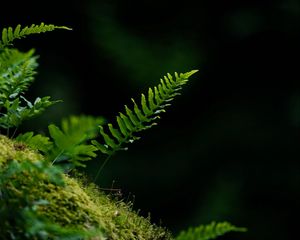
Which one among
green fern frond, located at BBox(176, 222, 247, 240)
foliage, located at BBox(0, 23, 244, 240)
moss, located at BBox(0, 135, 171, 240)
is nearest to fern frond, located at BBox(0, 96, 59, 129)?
foliage, located at BBox(0, 23, 244, 240)

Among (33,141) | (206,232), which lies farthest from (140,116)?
(206,232)

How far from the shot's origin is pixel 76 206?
179cm

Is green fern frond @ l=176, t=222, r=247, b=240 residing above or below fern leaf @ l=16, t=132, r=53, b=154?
below

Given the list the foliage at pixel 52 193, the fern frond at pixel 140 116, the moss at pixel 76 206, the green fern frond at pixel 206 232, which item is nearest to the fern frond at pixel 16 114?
the foliage at pixel 52 193

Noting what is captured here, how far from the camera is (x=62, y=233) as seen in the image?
57.9 inches

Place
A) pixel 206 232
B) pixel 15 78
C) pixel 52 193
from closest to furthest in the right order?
pixel 206 232
pixel 52 193
pixel 15 78

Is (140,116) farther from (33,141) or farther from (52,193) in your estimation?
(52,193)

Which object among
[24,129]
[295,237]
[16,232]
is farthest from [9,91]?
[295,237]

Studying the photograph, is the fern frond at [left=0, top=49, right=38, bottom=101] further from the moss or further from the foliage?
the moss

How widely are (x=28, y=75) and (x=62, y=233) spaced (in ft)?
2.65

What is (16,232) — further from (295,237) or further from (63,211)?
(295,237)

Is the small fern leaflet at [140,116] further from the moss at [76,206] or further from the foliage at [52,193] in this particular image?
the moss at [76,206]

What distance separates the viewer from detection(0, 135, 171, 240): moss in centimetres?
171

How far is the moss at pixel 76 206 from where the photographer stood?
5.62 ft
